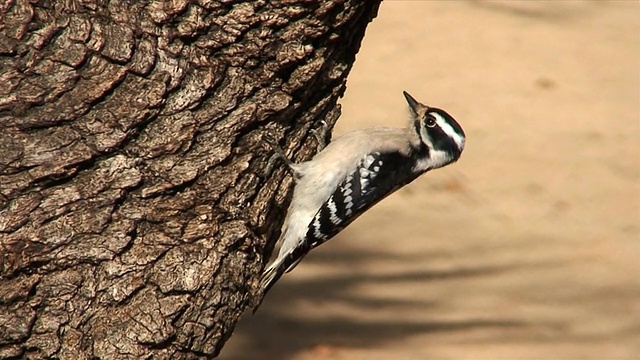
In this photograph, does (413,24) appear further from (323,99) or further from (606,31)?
(323,99)

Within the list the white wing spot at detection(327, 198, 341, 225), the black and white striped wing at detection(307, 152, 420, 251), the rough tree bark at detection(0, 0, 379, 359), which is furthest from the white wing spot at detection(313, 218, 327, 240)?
the rough tree bark at detection(0, 0, 379, 359)

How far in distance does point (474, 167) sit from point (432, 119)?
4.34 m

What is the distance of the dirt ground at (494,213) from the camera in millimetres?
8430

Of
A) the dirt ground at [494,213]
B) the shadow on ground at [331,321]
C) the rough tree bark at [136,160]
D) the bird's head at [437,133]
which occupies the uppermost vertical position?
the rough tree bark at [136,160]

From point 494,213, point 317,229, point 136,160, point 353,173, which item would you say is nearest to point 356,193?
point 353,173

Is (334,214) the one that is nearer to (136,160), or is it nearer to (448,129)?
(448,129)

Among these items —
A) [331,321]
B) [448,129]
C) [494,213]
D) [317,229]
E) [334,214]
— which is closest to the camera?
[317,229]

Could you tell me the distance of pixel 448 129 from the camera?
6430 mm

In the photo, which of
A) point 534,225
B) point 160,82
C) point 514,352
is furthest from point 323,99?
point 534,225

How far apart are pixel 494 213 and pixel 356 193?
4.35m

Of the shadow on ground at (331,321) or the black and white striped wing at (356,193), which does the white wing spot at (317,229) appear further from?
the shadow on ground at (331,321)

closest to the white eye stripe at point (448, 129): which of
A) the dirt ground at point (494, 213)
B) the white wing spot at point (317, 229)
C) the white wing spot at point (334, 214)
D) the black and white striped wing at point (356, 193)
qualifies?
the black and white striped wing at point (356, 193)

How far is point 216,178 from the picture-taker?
443 cm

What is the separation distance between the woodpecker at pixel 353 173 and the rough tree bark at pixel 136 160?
32.0 inches
